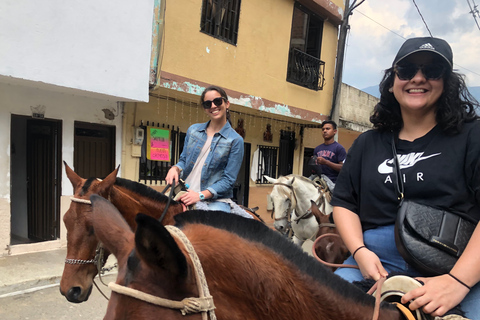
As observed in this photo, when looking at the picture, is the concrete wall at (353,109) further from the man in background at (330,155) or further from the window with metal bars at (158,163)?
the window with metal bars at (158,163)

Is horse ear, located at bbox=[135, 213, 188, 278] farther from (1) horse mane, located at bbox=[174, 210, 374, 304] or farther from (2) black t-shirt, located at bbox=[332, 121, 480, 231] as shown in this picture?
(2) black t-shirt, located at bbox=[332, 121, 480, 231]

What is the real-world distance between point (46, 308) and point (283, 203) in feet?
Result: 12.6

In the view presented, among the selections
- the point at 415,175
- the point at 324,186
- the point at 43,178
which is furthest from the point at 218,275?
the point at 43,178

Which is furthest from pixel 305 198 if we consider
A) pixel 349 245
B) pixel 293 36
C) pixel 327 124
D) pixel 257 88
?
pixel 293 36

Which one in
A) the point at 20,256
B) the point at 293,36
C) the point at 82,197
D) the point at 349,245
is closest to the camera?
the point at 349,245

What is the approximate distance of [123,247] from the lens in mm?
978

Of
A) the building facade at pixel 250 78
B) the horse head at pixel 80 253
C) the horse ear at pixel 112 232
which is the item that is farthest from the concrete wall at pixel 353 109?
the horse ear at pixel 112 232

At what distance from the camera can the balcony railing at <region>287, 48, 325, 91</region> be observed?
9.74 metres

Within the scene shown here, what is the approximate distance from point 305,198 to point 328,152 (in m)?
1.30

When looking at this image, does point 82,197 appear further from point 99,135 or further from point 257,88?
point 257,88

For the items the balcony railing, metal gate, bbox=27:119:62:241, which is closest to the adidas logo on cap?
metal gate, bbox=27:119:62:241

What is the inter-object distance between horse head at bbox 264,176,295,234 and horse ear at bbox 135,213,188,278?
5.13 m

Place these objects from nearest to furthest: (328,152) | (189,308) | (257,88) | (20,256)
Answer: (189,308) → (20,256) → (328,152) → (257,88)

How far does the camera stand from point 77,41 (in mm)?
5086
